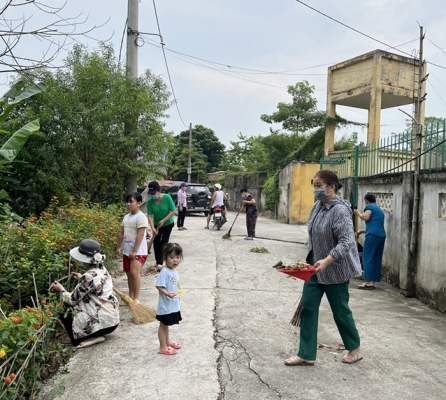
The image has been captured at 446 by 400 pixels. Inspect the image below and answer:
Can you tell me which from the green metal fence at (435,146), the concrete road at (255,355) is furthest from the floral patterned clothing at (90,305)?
the green metal fence at (435,146)

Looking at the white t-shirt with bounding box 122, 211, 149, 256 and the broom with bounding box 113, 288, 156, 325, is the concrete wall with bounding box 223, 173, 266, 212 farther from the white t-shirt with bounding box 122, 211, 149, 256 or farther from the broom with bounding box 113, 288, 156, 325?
the broom with bounding box 113, 288, 156, 325

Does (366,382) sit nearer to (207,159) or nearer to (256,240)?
(256,240)

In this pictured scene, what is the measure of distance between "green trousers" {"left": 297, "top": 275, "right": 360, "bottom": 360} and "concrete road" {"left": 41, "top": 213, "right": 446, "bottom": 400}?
0.19 metres

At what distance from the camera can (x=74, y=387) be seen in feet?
10.8

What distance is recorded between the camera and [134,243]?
5363 millimetres

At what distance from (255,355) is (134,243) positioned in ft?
7.16

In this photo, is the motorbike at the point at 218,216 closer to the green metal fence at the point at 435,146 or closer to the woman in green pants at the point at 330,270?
the green metal fence at the point at 435,146

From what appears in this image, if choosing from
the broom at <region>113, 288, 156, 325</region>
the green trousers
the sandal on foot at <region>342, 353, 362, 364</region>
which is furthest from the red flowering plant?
the sandal on foot at <region>342, 353, 362, 364</region>

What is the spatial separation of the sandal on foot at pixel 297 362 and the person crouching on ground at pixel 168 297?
1.00m

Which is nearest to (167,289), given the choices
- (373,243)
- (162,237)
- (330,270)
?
(330,270)

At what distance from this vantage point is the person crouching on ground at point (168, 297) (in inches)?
150

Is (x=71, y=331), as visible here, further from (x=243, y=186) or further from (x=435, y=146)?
(x=243, y=186)

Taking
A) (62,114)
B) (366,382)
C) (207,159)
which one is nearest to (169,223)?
(62,114)

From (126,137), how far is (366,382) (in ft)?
24.6
